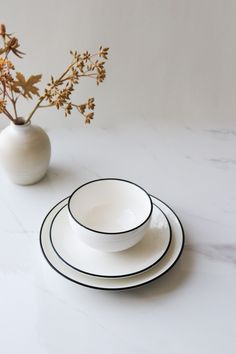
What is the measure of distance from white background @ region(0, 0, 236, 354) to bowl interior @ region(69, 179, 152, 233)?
0.11 meters

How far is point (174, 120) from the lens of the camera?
1.27 m

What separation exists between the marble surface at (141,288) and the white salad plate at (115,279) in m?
0.03

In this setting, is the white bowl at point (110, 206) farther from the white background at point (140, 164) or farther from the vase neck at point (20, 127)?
the vase neck at point (20, 127)

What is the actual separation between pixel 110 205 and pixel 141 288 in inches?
7.6

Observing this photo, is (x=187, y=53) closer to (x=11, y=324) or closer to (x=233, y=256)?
(x=233, y=256)

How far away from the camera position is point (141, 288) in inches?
29.6

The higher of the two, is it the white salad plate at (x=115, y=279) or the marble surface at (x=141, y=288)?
the white salad plate at (x=115, y=279)

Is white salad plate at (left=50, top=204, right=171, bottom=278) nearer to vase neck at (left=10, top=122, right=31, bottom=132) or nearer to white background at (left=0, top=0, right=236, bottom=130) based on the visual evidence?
vase neck at (left=10, top=122, right=31, bottom=132)

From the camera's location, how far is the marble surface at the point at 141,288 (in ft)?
2.20

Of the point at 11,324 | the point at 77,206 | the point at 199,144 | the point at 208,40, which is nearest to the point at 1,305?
the point at 11,324

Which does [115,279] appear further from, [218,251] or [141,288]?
[218,251]

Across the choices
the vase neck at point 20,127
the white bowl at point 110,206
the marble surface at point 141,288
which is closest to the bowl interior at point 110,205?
the white bowl at point 110,206

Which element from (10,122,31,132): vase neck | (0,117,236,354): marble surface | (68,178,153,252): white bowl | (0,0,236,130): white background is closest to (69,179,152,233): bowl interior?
(68,178,153,252): white bowl

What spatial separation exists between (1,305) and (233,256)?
0.42m
